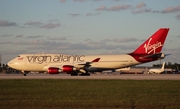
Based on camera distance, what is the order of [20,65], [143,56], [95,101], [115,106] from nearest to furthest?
[115,106], [95,101], [143,56], [20,65]

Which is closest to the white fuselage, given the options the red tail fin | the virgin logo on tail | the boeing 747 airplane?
the boeing 747 airplane

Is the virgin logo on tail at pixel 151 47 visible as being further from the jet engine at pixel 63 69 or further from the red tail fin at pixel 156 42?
the jet engine at pixel 63 69

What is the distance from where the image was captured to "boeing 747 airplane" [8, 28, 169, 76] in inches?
2191

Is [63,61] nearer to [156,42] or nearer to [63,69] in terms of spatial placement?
[63,69]

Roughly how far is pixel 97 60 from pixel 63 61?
556 cm

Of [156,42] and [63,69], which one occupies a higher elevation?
[156,42]

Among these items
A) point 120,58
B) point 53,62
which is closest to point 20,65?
point 53,62

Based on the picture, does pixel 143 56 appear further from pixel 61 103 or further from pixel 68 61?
pixel 61 103

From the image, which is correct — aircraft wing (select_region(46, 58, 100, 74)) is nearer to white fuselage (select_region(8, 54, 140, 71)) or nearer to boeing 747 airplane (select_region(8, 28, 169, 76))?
boeing 747 airplane (select_region(8, 28, 169, 76))

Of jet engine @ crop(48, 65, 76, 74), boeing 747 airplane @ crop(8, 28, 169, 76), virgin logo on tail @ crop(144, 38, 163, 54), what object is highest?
virgin logo on tail @ crop(144, 38, 163, 54)

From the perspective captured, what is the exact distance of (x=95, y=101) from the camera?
56.3 ft

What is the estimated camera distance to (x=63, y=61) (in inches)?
2277

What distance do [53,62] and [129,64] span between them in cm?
1196

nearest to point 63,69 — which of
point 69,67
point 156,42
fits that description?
point 69,67
